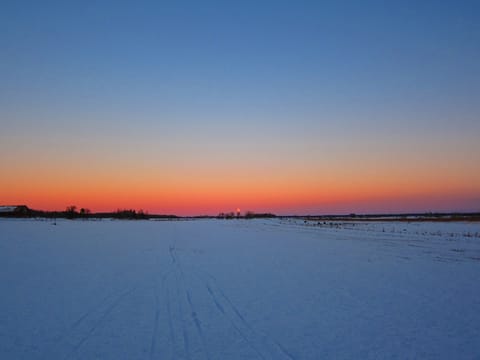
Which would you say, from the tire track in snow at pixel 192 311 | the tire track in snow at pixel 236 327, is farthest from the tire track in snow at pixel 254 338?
the tire track in snow at pixel 192 311

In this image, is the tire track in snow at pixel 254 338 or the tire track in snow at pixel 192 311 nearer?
the tire track in snow at pixel 254 338

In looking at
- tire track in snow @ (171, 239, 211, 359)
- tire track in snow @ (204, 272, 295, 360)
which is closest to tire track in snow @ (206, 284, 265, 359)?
tire track in snow @ (204, 272, 295, 360)

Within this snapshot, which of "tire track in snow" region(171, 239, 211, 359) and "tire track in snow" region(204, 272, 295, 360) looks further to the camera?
"tire track in snow" region(171, 239, 211, 359)

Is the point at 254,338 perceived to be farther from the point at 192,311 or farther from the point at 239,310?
the point at 192,311

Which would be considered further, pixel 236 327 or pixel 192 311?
pixel 192 311

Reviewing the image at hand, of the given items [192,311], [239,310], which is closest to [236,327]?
[239,310]

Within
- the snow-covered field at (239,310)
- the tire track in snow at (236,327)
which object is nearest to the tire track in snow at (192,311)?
the snow-covered field at (239,310)

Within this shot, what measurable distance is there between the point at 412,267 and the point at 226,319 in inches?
342

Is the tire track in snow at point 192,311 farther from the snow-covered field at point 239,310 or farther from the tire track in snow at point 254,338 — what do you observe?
the tire track in snow at point 254,338

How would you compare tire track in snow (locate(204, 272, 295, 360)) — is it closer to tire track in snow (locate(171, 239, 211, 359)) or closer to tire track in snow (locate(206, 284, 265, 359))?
tire track in snow (locate(206, 284, 265, 359))

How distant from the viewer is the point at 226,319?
→ 267 inches

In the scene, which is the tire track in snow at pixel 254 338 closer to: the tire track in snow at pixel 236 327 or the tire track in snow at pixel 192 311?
the tire track in snow at pixel 236 327

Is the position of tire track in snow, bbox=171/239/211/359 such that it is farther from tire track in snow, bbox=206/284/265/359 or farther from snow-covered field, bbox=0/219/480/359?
tire track in snow, bbox=206/284/265/359


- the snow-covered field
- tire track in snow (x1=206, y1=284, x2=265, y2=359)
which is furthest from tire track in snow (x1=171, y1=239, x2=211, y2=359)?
tire track in snow (x1=206, y1=284, x2=265, y2=359)
